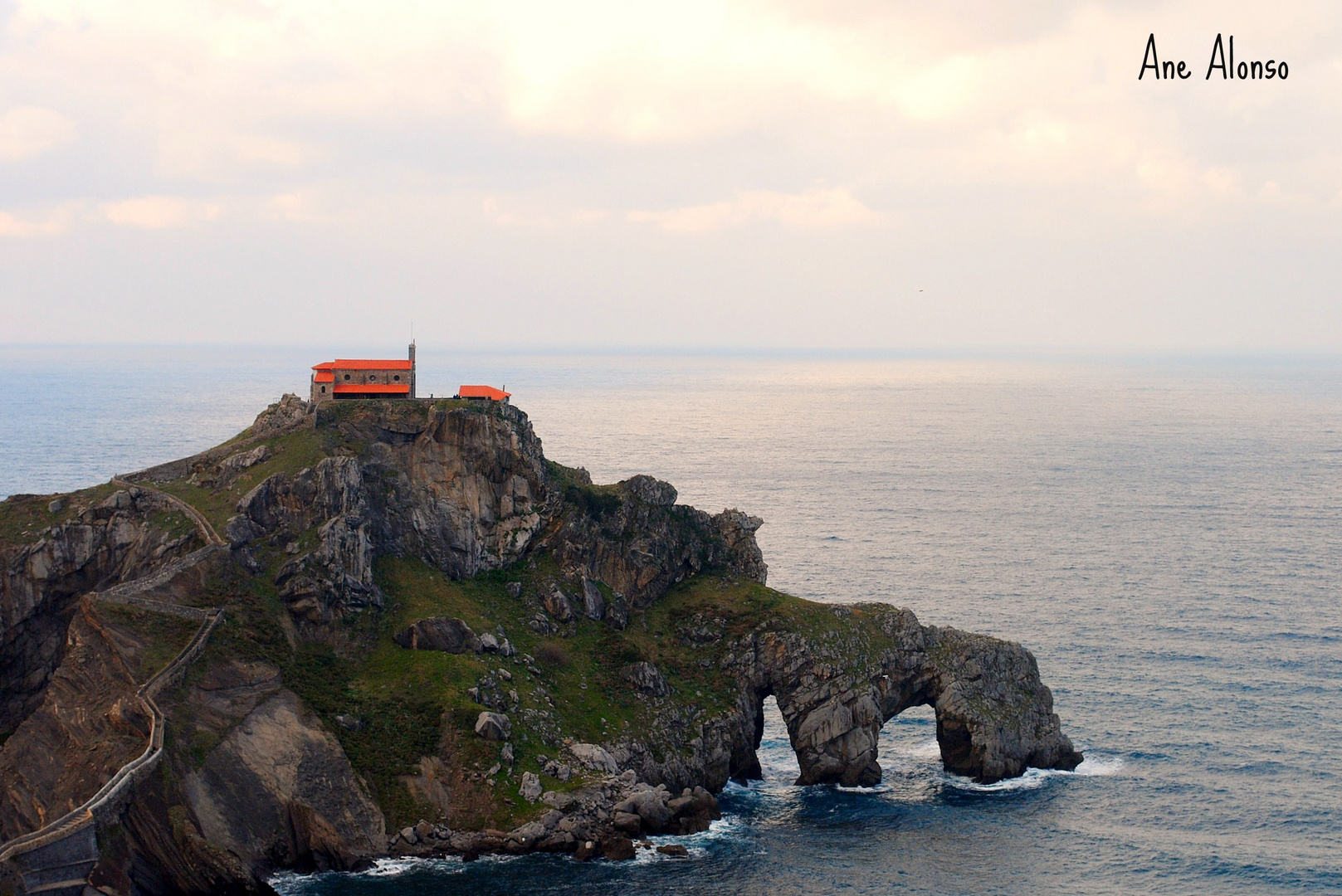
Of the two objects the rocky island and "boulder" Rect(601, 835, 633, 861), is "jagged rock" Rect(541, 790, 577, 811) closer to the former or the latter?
the rocky island

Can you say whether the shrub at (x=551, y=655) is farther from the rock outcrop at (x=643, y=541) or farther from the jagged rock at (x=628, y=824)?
the jagged rock at (x=628, y=824)

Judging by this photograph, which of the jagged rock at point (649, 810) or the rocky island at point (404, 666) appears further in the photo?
the jagged rock at point (649, 810)

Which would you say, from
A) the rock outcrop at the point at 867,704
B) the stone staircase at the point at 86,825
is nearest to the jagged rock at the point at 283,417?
the stone staircase at the point at 86,825

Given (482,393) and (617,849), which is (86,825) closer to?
(617,849)

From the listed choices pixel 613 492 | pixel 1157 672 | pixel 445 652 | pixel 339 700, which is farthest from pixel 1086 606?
pixel 339 700

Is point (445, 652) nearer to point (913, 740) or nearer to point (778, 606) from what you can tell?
point (778, 606)
